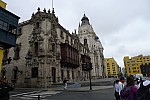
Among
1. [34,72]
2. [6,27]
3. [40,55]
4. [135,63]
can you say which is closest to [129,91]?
[6,27]

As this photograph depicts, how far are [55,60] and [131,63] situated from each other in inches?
3185

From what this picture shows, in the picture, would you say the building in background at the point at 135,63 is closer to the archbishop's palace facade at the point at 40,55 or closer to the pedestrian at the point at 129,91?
the archbishop's palace facade at the point at 40,55

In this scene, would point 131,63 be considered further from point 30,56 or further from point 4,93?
point 4,93

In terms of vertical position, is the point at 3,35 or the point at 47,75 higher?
the point at 3,35

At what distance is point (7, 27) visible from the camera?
1408 centimetres

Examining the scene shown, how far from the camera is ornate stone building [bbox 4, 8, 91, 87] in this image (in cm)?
2567

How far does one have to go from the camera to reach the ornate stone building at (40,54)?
25672mm

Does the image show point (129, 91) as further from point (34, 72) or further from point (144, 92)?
point (34, 72)

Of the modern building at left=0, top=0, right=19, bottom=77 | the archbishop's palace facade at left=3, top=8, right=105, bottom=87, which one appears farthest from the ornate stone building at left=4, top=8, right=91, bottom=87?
the modern building at left=0, top=0, right=19, bottom=77

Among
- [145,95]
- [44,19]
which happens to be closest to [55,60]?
[44,19]

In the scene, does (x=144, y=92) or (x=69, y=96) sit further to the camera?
(x=69, y=96)

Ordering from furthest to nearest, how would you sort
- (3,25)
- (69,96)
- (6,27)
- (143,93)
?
1. (69,96)
2. (6,27)
3. (3,25)
4. (143,93)

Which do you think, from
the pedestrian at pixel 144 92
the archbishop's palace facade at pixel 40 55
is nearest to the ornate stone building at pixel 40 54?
the archbishop's palace facade at pixel 40 55

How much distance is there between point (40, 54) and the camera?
26.0m
